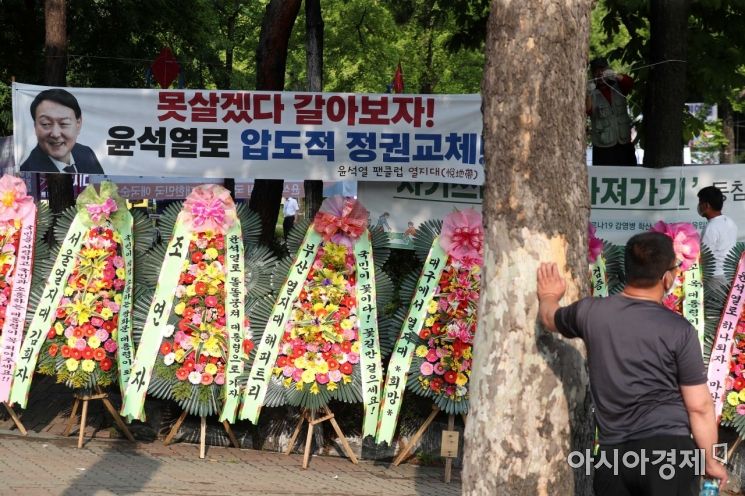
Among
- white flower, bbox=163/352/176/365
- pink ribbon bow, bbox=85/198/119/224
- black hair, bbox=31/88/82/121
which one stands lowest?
white flower, bbox=163/352/176/365

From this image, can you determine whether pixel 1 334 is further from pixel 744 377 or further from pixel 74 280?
pixel 744 377

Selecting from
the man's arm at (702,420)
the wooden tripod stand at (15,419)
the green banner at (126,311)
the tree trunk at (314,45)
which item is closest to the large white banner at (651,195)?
the tree trunk at (314,45)

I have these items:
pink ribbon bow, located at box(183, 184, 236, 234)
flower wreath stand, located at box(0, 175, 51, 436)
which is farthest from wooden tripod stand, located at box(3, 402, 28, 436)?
pink ribbon bow, located at box(183, 184, 236, 234)

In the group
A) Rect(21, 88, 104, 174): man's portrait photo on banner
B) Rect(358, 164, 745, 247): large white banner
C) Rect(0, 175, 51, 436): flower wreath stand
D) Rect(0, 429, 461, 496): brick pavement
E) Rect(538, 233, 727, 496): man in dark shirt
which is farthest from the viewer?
Rect(358, 164, 745, 247): large white banner

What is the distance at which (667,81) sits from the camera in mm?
10414

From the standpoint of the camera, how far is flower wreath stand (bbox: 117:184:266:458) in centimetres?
824

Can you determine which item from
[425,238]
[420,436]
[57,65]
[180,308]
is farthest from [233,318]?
[57,65]

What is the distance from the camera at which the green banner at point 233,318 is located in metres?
8.23

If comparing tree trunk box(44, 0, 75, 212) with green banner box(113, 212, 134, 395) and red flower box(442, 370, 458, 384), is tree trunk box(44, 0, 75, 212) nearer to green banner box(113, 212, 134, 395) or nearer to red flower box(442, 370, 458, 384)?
green banner box(113, 212, 134, 395)

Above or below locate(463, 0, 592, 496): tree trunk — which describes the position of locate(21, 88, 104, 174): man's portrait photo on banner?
above

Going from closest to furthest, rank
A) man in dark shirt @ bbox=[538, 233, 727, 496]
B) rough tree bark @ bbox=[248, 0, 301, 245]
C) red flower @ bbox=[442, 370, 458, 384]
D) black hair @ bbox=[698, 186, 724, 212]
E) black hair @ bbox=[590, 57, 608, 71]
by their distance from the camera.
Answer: man in dark shirt @ bbox=[538, 233, 727, 496], red flower @ bbox=[442, 370, 458, 384], black hair @ bbox=[698, 186, 724, 212], black hair @ bbox=[590, 57, 608, 71], rough tree bark @ bbox=[248, 0, 301, 245]

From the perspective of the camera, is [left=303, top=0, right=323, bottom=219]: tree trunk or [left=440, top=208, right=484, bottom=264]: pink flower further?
[left=303, top=0, right=323, bottom=219]: tree trunk

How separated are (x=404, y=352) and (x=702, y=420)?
13.0 feet

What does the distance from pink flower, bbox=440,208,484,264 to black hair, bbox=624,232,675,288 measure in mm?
3577
